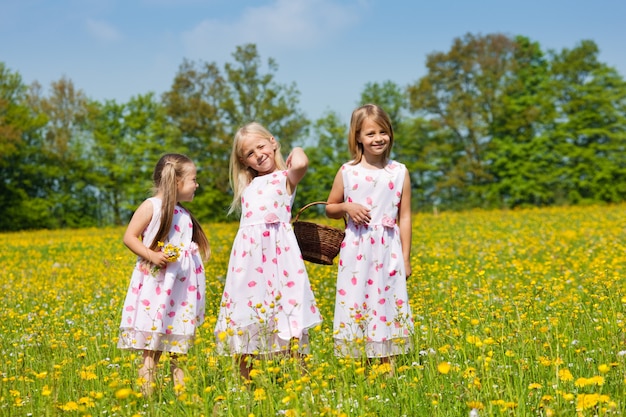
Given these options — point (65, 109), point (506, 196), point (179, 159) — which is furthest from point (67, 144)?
point (179, 159)

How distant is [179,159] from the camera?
15.7 feet

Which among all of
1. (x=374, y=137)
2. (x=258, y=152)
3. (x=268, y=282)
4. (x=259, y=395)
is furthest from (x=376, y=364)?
(x=258, y=152)

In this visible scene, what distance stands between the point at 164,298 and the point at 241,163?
116cm

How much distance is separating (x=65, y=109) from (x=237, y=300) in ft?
153

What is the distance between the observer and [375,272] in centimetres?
469

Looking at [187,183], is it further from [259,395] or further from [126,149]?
[126,149]

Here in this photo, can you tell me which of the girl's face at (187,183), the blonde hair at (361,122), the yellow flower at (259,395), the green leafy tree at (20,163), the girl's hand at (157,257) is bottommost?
the yellow flower at (259,395)

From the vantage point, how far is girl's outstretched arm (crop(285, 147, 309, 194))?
4.53m

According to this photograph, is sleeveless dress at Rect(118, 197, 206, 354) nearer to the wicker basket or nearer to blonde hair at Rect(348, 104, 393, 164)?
the wicker basket

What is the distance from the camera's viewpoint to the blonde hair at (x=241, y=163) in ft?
15.7

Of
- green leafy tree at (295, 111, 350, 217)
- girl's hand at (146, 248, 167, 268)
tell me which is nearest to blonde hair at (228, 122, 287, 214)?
girl's hand at (146, 248, 167, 268)

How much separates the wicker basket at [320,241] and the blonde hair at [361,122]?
54 cm

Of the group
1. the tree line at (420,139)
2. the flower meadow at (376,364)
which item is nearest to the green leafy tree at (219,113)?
the tree line at (420,139)

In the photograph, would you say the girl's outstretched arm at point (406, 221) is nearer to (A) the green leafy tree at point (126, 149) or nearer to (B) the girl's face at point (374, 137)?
(B) the girl's face at point (374, 137)
